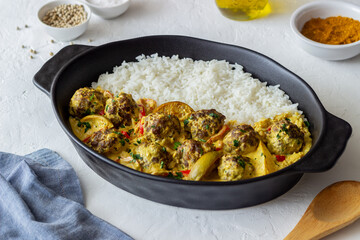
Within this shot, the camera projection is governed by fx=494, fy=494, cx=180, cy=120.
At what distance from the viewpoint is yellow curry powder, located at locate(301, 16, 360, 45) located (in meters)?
5.16

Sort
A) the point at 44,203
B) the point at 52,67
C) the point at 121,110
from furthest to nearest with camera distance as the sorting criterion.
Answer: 1. the point at 52,67
2. the point at 121,110
3. the point at 44,203

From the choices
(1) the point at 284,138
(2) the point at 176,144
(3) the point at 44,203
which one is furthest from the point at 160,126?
(3) the point at 44,203

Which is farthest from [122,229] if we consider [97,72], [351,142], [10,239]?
[351,142]

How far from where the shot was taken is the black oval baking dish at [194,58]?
359 cm

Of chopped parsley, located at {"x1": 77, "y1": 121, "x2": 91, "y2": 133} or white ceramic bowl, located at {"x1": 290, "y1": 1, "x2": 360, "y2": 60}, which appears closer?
chopped parsley, located at {"x1": 77, "y1": 121, "x2": 91, "y2": 133}

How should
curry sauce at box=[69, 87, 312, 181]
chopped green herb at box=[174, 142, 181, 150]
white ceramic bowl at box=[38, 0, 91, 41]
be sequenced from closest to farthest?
curry sauce at box=[69, 87, 312, 181] < chopped green herb at box=[174, 142, 181, 150] < white ceramic bowl at box=[38, 0, 91, 41]

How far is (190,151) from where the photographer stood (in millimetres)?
3834

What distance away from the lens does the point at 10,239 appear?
371 centimetres

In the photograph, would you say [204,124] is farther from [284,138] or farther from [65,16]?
[65,16]

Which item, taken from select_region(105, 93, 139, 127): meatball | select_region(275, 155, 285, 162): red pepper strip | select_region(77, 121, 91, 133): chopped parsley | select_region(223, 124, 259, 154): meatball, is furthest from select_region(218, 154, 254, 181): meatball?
select_region(77, 121, 91, 133): chopped parsley

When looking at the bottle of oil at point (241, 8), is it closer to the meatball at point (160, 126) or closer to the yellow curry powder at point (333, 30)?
the yellow curry powder at point (333, 30)

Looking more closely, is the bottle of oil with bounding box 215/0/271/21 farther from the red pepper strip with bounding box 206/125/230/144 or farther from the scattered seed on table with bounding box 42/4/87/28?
the red pepper strip with bounding box 206/125/230/144

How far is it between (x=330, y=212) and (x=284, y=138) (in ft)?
2.17

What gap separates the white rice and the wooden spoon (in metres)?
0.85
